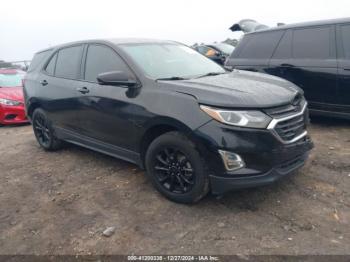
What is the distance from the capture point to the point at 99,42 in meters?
4.47

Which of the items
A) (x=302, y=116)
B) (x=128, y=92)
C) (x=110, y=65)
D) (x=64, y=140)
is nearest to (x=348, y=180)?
(x=302, y=116)

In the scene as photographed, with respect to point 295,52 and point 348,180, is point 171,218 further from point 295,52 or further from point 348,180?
point 295,52

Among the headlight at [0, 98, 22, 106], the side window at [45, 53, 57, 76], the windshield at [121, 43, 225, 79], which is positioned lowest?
the headlight at [0, 98, 22, 106]

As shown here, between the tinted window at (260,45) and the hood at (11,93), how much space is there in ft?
16.8

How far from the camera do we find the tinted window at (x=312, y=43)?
5.46 m

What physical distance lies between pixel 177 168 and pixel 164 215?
46cm

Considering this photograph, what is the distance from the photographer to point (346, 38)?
528 cm

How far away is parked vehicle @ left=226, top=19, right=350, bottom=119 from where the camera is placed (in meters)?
5.26

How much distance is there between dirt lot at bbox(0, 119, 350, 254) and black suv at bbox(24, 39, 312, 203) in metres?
0.32

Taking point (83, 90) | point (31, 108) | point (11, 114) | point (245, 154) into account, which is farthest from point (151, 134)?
point (11, 114)

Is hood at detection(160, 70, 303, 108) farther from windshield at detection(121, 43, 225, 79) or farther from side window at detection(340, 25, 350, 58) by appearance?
side window at detection(340, 25, 350, 58)

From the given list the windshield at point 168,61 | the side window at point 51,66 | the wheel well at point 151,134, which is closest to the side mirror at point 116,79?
the windshield at point 168,61

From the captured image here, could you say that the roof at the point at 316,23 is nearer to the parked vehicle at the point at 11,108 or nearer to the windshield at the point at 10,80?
the parked vehicle at the point at 11,108

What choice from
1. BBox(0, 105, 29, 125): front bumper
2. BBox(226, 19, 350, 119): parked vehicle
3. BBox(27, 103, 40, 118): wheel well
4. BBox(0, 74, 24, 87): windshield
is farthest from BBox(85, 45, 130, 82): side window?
BBox(0, 74, 24, 87): windshield
